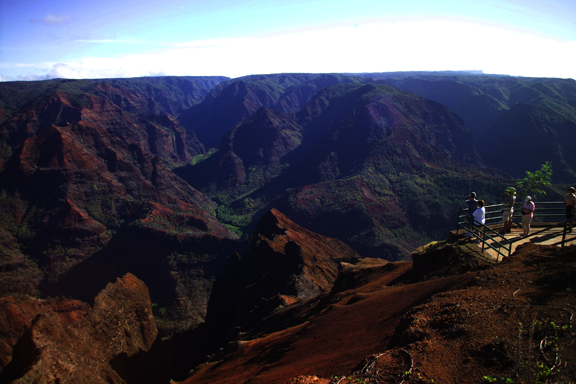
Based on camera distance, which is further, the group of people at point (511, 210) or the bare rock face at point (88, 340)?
the bare rock face at point (88, 340)

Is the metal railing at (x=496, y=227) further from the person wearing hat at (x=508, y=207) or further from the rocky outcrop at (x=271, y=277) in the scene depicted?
the rocky outcrop at (x=271, y=277)

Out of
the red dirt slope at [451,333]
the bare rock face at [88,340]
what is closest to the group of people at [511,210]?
the red dirt slope at [451,333]

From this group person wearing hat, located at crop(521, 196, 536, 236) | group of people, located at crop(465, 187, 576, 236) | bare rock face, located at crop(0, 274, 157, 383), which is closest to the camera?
group of people, located at crop(465, 187, 576, 236)

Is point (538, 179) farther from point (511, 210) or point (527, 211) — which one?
point (527, 211)

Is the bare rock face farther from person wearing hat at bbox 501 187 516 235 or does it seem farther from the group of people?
person wearing hat at bbox 501 187 516 235

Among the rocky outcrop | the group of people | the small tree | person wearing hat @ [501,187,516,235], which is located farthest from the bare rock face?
the small tree

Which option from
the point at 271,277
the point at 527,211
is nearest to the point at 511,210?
the point at 527,211

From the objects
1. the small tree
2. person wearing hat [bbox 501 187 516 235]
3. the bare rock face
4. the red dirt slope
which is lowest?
the bare rock face

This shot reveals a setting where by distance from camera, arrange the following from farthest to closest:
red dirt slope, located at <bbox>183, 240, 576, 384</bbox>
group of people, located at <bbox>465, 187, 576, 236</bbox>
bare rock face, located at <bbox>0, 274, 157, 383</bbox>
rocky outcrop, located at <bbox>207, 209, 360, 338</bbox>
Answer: rocky outcrop, located at <bbox>207, 209, 360, 338</bbox>, bare rock face, located at <bbox>0, 274, 157, 383</bbox>, group of people, located at <bbox>465, 187, 576, 236</bbox>, red dirt slope, located at <bbox>183, 240, 576, 384</bbox>

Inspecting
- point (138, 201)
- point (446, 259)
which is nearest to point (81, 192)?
point (138, 201)

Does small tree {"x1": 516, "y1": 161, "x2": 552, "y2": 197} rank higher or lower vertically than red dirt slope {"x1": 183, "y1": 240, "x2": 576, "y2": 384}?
higher
